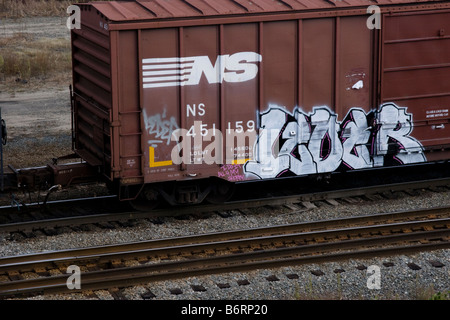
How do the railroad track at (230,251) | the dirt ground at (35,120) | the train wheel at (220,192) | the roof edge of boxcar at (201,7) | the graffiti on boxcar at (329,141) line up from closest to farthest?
1. the railroad track at (230,251)
2. the roof edge of boxcar at (201,7)
3. the graffiti on boxcar at (329,141)
4. the train wheel at (220,192)
5. the dirt ground at (35,120)

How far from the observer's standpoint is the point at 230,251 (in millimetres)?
12977

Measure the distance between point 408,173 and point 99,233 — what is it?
745 centimetres

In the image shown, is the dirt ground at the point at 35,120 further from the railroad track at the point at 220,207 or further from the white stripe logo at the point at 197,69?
the white stripe logo at the point at 197,69

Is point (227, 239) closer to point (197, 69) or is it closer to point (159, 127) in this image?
point (159, 127)

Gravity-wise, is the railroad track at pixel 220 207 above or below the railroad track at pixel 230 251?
above

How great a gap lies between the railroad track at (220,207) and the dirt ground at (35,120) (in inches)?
175

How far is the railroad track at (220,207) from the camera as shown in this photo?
549 inches

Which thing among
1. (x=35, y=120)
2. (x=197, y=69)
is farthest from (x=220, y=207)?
(x=35, y=120)

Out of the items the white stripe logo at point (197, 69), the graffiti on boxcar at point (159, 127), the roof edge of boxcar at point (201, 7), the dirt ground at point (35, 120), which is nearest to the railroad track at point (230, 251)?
the graffiti on boxcar at point (159, 127)

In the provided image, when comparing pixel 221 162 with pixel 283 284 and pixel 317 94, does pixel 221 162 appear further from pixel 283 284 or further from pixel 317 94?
pixel 283 284

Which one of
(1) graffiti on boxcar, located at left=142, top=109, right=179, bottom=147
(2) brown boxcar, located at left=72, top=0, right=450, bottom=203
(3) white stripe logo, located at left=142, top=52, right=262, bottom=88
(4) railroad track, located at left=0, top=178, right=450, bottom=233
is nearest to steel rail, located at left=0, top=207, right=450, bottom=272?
(2) brown boxcar, located at left=72, top=0, right=450, bottom=203

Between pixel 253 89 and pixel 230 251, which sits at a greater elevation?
pixel 253 89

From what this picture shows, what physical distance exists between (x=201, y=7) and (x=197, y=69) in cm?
112
